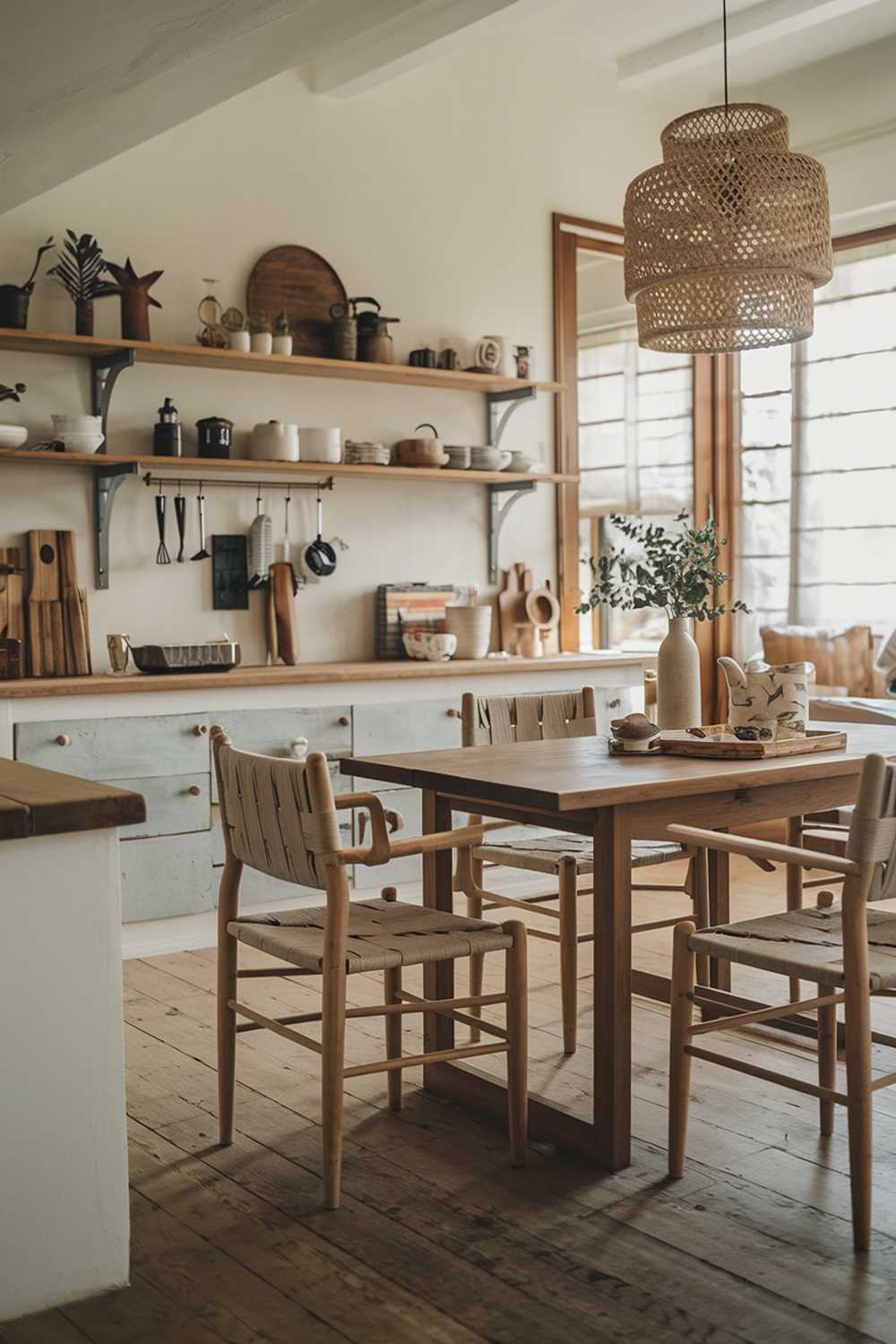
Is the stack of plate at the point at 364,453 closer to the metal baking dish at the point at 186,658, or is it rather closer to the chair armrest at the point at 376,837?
the metal baking dish at the point at 186,658

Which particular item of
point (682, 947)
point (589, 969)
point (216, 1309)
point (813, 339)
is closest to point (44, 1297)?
point (216, 1309)

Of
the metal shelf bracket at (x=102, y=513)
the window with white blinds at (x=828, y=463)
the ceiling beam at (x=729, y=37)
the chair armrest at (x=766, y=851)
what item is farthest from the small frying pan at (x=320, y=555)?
the chair armrest at (x=766, y=851)

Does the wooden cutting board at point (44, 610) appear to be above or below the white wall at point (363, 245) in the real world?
below

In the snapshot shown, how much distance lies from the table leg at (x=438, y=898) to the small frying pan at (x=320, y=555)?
2166 millimetres

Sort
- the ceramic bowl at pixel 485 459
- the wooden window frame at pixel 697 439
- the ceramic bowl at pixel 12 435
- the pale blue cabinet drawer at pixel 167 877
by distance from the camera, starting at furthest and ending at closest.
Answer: the wooden window frame at pixel 697 439 → the ceramic bowl at pixel 485 459 → the ceramic bowl at pixel 12 435 → the pale blue cabinet drawer at pixel 167 877

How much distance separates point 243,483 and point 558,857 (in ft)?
7.34

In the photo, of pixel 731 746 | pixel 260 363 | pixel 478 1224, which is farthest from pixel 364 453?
pixel 478 1224

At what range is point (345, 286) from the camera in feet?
17.2

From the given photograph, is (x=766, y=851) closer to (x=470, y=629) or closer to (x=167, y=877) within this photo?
(x=167, y=877)

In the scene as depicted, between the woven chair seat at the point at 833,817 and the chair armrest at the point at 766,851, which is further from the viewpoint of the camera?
the woven chair seat at the point at 833,817

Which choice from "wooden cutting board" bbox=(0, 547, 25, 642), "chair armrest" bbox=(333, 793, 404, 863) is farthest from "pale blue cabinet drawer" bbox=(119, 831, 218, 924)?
"chair armrest" bbox=(333, 793, 404, 863)

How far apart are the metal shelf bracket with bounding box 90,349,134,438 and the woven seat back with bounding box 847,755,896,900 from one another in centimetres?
302

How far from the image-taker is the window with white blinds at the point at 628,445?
6.05m

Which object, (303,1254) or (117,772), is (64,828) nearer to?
(303,1254)
